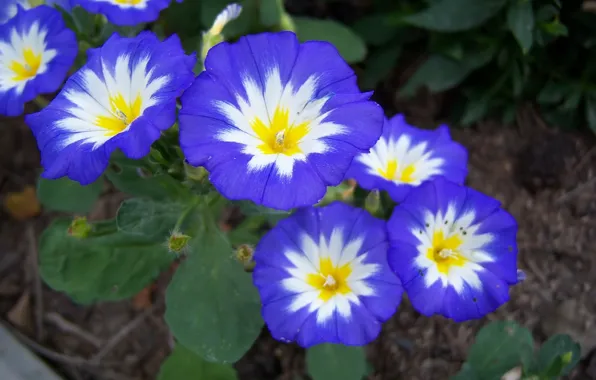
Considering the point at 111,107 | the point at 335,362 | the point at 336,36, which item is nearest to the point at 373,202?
the point at 335,362

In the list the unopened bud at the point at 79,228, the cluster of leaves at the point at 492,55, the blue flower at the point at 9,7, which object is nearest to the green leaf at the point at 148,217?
the unopened bud at the point at 79,228

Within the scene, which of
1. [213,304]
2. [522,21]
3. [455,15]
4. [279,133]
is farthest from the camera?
[455,15]

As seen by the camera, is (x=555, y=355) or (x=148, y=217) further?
(x=555, y=355)

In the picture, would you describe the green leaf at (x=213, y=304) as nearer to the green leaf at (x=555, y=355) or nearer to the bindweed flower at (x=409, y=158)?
the bindweed flower at (x=409, y=158)

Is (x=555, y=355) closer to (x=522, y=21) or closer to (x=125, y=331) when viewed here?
(x=522, y=21)

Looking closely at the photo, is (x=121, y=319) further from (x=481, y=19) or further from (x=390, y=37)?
(x=481, y=19)

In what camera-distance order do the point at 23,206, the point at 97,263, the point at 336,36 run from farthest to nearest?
1. the point at 23,206
2. the point at 336,36
3. the point at 97,263
